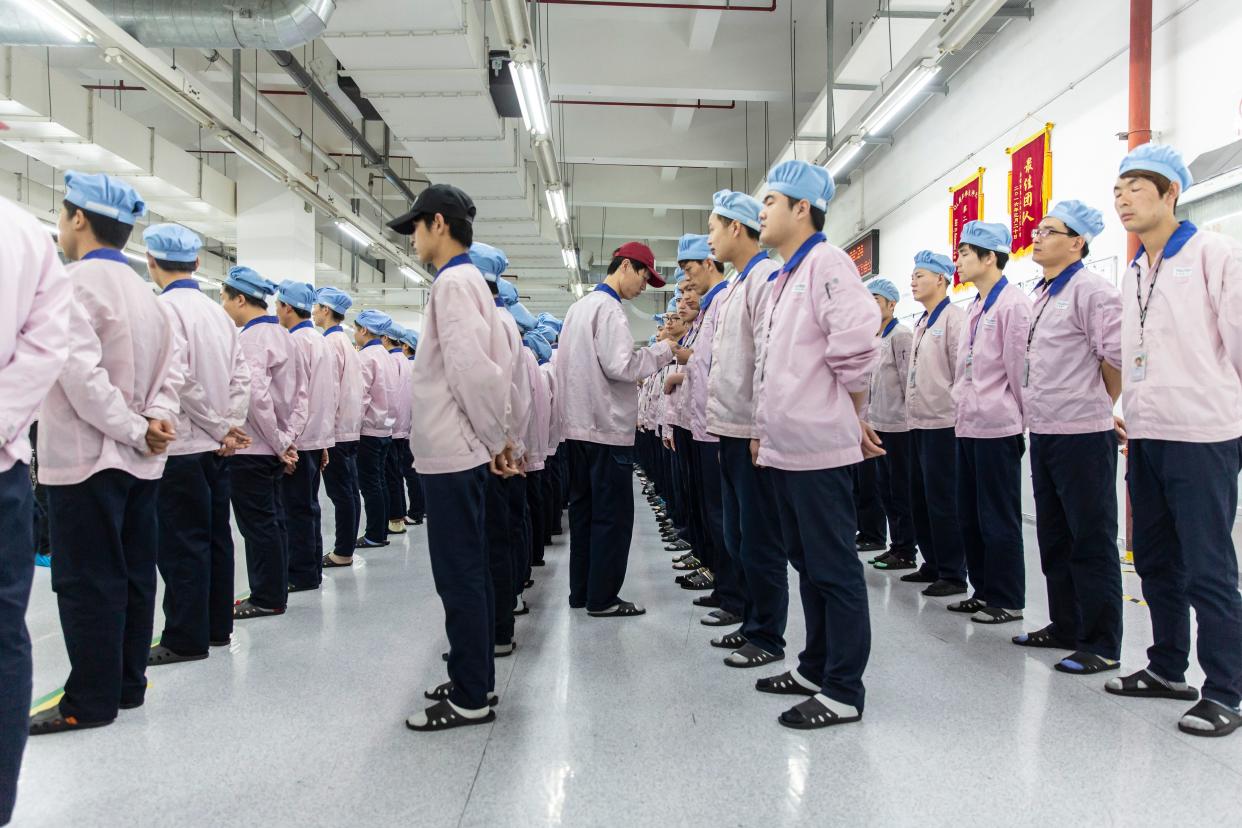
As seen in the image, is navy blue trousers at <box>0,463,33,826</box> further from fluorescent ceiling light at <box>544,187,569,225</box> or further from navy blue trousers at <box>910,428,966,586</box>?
fluorescent ceiling light at <box>544,187,569,225</box>

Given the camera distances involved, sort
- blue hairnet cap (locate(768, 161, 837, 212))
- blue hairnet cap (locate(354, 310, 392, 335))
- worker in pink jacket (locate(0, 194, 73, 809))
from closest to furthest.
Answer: worker in pink jacket (locate(0, 194, 73, 809)) < blue hairnet cap (locate(768, 161, 837, 212)) < blue hairnet cap (locate(354, 310, 392, 335))

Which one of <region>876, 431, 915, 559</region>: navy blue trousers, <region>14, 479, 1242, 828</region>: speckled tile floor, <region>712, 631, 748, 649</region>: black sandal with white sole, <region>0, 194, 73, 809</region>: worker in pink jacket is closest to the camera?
<region>0, 194, 73, 809</region>: worker in pink jacket

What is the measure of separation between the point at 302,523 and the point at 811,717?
10.0ft

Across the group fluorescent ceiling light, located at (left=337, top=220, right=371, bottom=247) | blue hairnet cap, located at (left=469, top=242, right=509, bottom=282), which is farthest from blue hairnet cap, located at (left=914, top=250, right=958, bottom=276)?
fluorescent ceiling light, located at (left=337, top=220, right=371, bottom=247)

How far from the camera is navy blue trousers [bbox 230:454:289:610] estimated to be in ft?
12.1

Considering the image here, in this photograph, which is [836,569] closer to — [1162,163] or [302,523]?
[1162,163]

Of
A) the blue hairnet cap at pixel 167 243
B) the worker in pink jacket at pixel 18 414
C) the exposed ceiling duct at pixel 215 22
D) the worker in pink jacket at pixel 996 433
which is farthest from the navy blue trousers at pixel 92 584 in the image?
the exposed ceiling duct at pixel 215 22

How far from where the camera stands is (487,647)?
94.1 inches

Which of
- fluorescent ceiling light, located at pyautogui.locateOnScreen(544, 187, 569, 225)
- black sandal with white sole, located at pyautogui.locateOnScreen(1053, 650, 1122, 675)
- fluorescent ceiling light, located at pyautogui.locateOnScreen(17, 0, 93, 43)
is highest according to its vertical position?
fluorescent ceiling light, located at pyautogui.locateOnScreen(544, 187, 569, 225)

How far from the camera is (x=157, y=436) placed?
96.5 inches

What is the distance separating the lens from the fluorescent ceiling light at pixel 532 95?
19.1 feet

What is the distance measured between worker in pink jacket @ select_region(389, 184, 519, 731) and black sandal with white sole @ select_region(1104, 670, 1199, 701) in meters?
2.05

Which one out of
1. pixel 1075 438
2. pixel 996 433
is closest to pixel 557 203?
pixel 996 433

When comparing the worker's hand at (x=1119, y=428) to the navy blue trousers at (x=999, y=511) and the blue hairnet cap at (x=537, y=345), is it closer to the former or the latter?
the navy blue trousers at (x=999, y=511)
